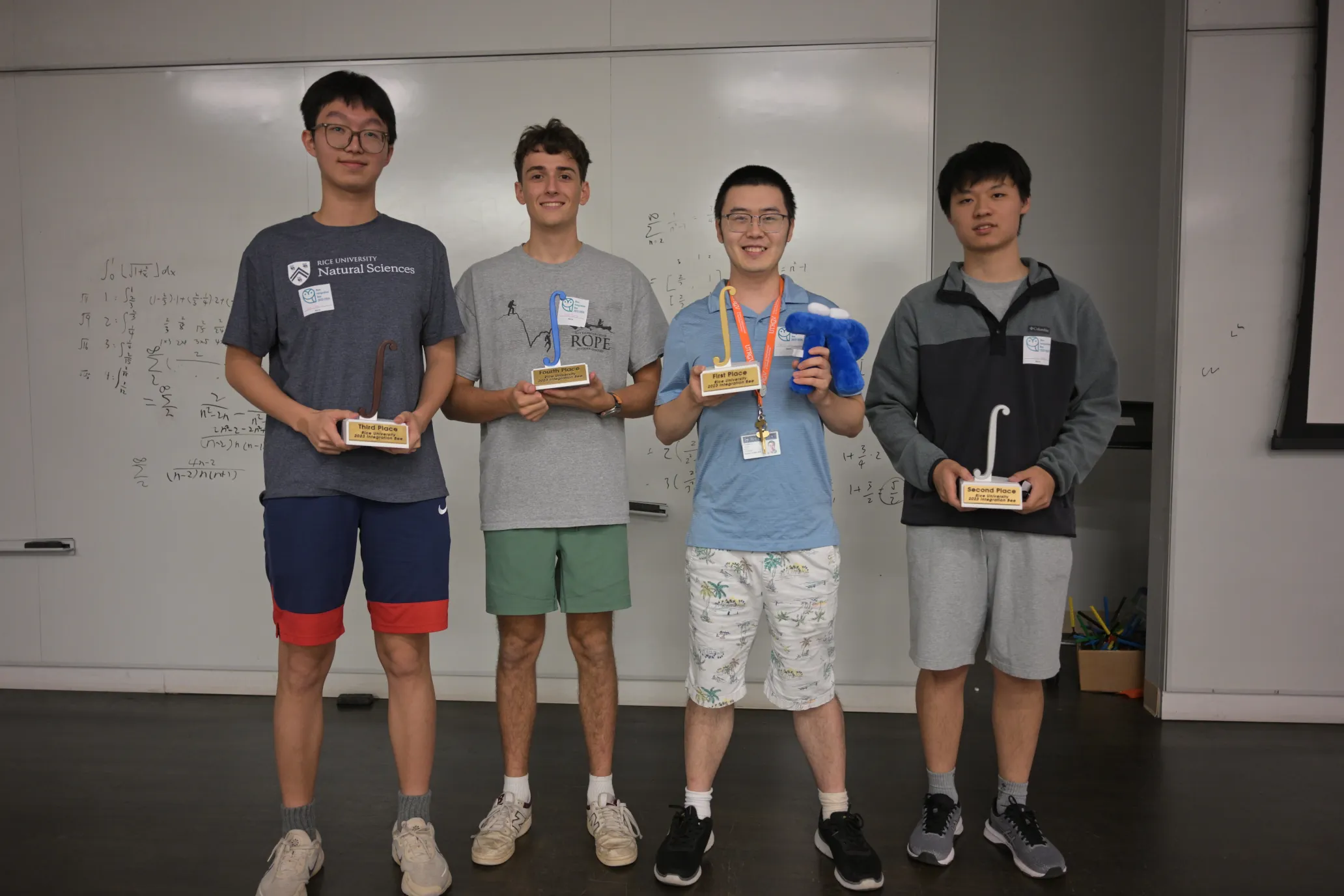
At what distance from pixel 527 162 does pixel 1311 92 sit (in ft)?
8.84

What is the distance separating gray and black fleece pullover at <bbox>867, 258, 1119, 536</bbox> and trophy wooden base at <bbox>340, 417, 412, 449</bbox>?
3.73 feet

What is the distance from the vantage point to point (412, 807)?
72.9 inches

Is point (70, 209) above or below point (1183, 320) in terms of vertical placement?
above

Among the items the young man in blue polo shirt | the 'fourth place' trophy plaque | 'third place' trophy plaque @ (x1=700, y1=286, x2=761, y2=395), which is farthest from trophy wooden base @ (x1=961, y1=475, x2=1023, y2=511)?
'third place' trophy plaque @ (x1=700, y1=286, x2=761, y2=395)

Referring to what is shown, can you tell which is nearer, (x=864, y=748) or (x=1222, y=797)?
(x=1222, y=797)

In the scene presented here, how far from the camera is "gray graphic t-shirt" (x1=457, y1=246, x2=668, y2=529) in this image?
77.8 inches

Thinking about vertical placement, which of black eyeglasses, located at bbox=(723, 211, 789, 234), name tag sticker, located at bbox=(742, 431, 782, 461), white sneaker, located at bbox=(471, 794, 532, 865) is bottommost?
Answer: white sneaker, located at bbox=(471, 794, 532, 865)

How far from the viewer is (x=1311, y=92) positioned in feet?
9.05

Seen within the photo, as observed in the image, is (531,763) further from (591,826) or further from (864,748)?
(864,748)

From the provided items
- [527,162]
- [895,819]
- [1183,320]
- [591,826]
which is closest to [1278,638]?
[1183,320]

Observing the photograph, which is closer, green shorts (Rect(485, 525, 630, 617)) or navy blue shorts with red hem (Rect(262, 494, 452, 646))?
navy blue shorts with red hem (Rect(262, 494, 452, 646))

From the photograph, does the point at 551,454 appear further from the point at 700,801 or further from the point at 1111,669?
the point at 1111,669

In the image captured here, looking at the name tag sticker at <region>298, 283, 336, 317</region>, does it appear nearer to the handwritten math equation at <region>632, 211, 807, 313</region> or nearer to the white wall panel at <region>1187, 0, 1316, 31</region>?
the handwritten math equation at <region>632, 211, 807, 313</region>

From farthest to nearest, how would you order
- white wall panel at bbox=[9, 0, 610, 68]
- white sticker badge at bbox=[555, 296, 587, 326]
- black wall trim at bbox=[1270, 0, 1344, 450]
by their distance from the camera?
white wall panel at bbox=[9, 0, 610, 68] → black wall trim at bbox=[1270, 0, 1344, 450] → white sticker badge at bbox=[555, 296, 587, 326]
